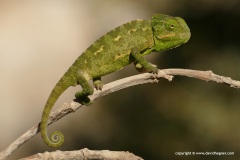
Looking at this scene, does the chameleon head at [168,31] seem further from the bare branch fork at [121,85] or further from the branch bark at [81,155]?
the branch bark at [81,155]

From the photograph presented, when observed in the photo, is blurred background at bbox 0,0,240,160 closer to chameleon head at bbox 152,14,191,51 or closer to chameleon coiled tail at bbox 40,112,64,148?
chameleon head at bbox 152,14,191,51

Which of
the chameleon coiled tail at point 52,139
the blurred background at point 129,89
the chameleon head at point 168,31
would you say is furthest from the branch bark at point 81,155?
the blurred background at point 129,89

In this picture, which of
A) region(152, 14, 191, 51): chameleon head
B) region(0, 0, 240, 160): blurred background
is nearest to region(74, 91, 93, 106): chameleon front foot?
region(152, 14, 191, 51): chameleon head

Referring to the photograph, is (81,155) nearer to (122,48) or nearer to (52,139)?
(52,139)

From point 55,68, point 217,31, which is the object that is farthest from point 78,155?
point 217,31

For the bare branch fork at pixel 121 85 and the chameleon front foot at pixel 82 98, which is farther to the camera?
the chameleon front foot at pixel 82 98

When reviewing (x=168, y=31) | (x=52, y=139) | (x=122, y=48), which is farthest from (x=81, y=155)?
(x=168, y=31)
